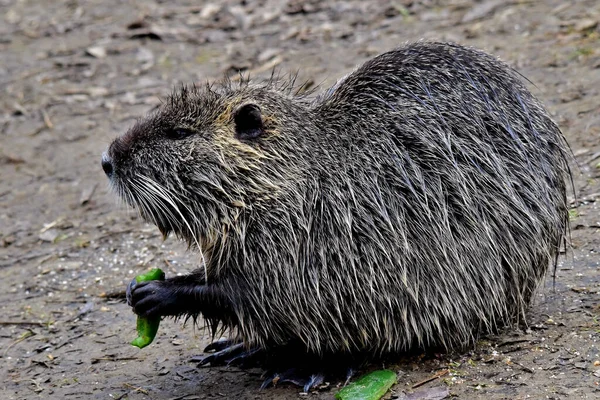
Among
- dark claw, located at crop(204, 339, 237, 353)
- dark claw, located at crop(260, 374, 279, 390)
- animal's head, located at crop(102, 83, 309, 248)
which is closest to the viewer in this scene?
animal's head, located at crop(102, 83, 309, 248)

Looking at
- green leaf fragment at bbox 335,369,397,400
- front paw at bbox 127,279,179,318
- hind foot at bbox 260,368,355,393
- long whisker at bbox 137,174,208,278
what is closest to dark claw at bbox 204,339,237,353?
hind foot at bbox 260,368,355,393

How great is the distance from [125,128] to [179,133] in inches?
135

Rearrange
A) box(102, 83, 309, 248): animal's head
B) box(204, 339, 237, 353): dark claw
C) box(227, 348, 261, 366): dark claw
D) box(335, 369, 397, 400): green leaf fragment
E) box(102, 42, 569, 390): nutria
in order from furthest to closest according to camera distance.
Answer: box(204, 339, 237, 353): dark claw
box(227, 348, 261, 366): dark claw
box(102, 83, 309, 248): animal's head
box(102, 42, 569, 390): nutria
box(335, 369, 397, 400): green leaf fragment

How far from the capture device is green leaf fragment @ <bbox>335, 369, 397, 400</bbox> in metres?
3.66

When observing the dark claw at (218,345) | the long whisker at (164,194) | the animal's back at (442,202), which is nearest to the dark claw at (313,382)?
the animal's back at (442,202)

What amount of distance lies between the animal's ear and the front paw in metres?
0.76

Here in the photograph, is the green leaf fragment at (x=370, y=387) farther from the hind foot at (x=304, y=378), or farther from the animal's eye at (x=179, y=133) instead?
the animal's eye at (x=179, y=133)

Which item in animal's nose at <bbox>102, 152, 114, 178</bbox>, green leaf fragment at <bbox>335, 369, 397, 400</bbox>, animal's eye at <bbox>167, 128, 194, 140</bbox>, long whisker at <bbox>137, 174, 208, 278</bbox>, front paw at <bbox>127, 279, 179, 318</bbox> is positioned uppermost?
animal's eye at <bbox>167, 128, 194, 140</bbox>

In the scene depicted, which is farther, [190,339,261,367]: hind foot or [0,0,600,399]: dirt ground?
[190,339,261,367]: hind foot

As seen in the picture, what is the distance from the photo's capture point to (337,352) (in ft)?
A: 13.0

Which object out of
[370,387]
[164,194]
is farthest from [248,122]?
[370,387]

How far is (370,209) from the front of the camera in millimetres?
3811

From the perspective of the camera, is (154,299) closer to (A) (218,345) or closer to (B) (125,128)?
(A) (218,345)

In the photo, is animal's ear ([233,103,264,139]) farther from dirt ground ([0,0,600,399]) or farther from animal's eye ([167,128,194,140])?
dirt ground ([0,0,600,399])
